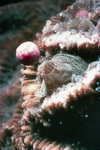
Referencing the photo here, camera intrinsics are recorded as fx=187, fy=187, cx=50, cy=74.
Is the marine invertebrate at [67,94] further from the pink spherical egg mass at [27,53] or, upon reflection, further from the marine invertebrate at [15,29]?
the marine invertebrate at [15,29]

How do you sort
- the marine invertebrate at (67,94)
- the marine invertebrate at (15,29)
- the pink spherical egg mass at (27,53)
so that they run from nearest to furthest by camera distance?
1. the marine invertebrate at (67,94)
2. the pink spherical egg mass at (27,53)
3. the marine invertebrate at (15,29)

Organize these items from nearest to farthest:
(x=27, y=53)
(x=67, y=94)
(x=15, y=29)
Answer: (x=67, y=94)
(x=27, y=53)
(x=15, y=29)

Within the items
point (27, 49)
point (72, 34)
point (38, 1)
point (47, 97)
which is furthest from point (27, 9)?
point (47, 97)

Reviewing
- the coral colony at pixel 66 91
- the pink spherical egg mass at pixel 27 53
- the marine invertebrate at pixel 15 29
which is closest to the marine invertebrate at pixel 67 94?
the coral colony at pixel 66 91

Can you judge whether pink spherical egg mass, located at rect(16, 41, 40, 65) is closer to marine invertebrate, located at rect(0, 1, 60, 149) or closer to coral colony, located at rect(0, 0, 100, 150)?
coral colony, located at rect(0, 0, 100, 150)

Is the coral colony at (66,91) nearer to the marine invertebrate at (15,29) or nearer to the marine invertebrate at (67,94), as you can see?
the marine invertebrate at (67,94)

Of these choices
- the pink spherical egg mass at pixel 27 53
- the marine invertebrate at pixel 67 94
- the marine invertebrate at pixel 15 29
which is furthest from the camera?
the marine invertebrate at pixel 15 29

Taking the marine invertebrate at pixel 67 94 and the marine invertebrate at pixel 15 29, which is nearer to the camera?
the marine invertebrate at pixel 67 94

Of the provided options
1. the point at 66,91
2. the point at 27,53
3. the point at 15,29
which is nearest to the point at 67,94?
the point at 66,91

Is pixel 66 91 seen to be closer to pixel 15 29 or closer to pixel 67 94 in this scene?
pixel 67 94
